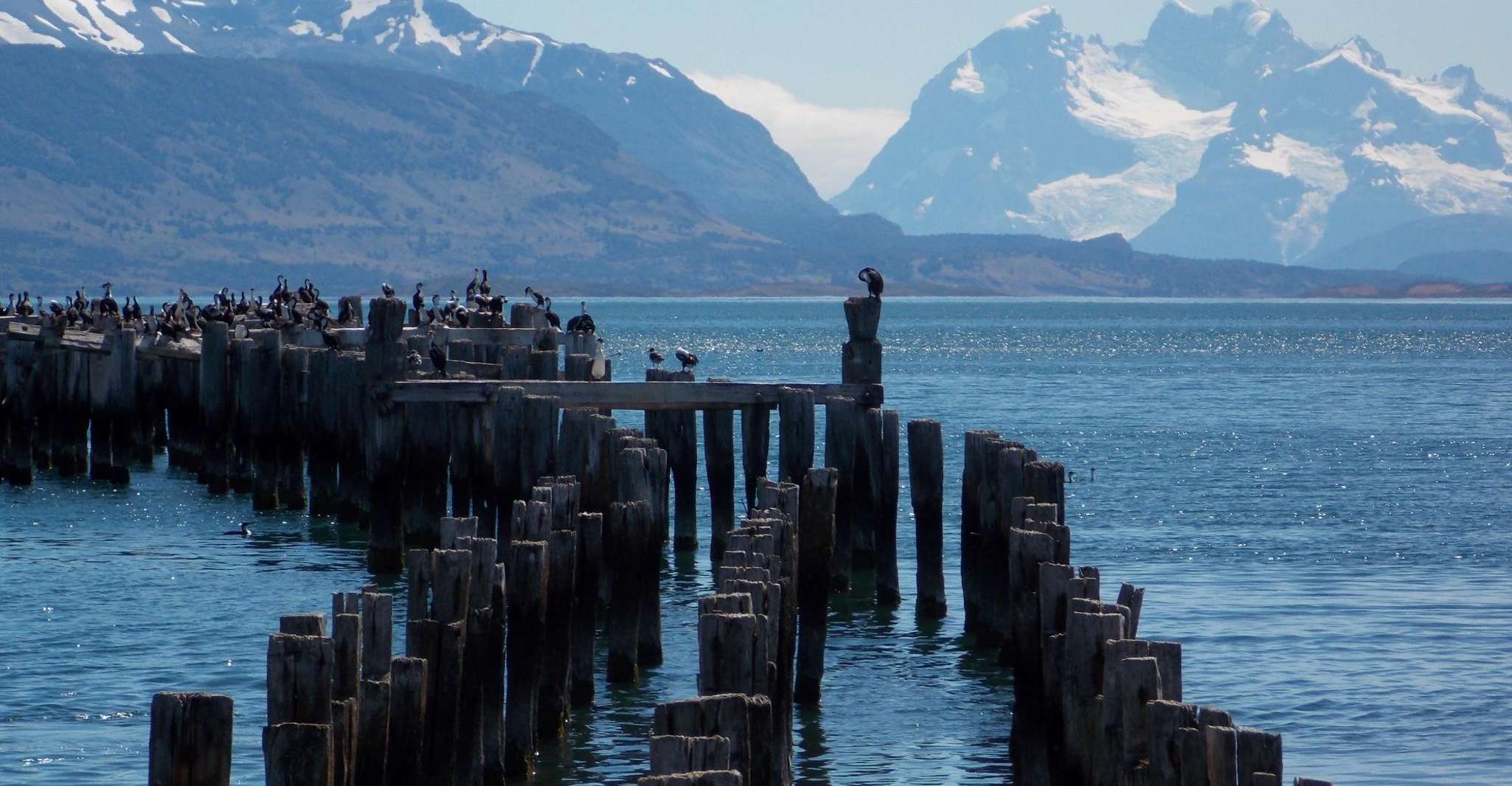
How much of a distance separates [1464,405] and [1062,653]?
6059cm

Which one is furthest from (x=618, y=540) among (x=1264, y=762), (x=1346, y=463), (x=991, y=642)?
(x=1346, y=463)

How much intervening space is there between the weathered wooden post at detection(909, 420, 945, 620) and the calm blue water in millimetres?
351

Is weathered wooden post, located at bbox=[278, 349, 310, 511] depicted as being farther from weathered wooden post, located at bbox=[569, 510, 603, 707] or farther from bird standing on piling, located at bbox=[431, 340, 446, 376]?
weathered wooden post, located at bbox=[569, 510, 603, 707]

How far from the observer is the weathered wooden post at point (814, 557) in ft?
58.5

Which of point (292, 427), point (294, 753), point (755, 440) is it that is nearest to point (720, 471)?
point (755, 440)

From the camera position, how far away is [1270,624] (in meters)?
23.7

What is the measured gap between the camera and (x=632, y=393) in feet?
76.6

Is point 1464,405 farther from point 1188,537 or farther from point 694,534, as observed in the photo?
point 694,534

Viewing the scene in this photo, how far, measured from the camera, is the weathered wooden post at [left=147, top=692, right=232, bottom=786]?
9.72m

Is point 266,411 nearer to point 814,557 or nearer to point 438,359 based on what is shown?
point 438,359

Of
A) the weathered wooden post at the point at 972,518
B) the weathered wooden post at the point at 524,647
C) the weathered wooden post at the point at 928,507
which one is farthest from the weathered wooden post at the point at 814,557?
the weathered wooden post at the point at 928,507

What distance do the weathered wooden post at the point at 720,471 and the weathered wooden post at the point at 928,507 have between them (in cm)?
355

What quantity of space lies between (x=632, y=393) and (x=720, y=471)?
2685 mm

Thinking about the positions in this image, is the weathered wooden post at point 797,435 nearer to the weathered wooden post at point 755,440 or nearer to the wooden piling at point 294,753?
the weathered wooden post at point 755,440
